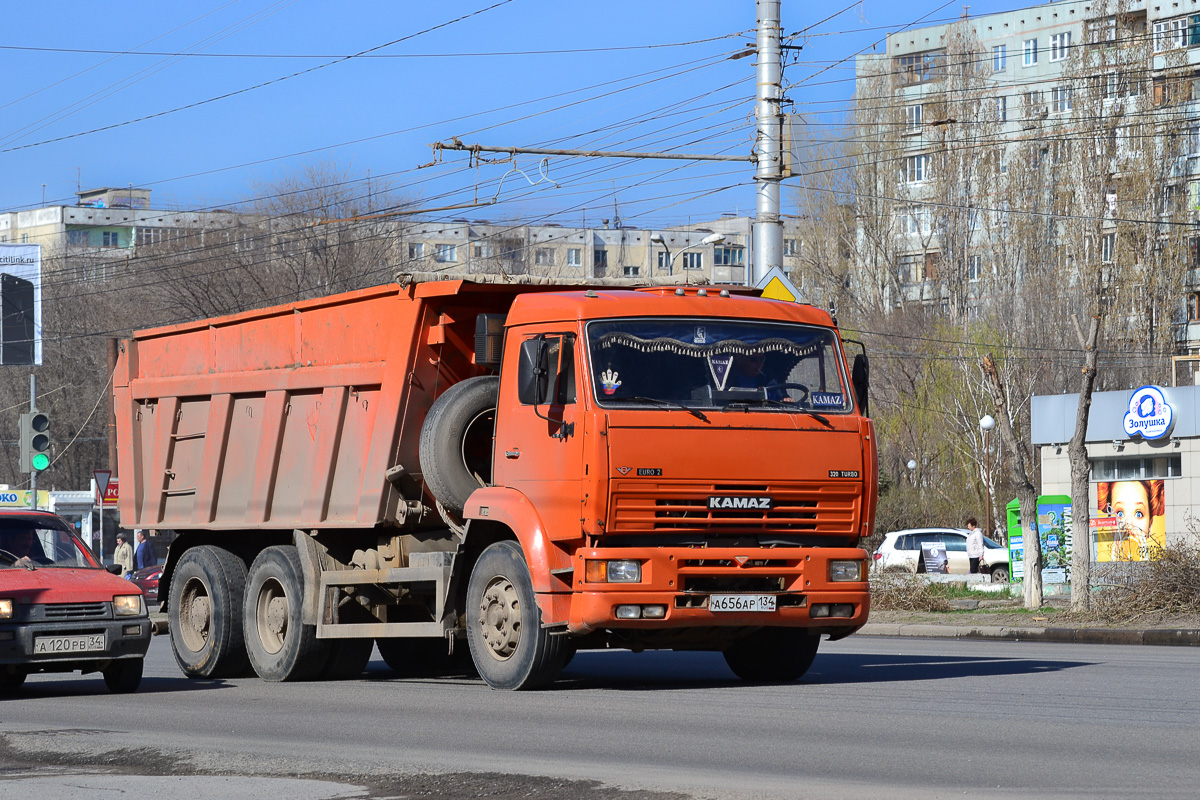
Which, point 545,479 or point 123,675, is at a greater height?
point 545,479

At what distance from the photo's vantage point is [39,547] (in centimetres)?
1436

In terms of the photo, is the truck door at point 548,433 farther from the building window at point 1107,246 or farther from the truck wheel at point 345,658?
the building window at point 1107,246

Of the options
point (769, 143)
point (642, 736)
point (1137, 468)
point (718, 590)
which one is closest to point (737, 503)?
point (718, 590)

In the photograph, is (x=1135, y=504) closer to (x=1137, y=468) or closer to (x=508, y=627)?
(x=1137, y=468)

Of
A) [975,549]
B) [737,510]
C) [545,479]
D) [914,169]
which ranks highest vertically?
[914,169]

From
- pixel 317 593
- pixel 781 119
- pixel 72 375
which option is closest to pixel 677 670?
pixel 317 593

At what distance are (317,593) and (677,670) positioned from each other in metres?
3.32

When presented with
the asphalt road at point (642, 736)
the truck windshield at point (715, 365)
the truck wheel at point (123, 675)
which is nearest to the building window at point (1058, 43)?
the asphalt road at point (642, 736)

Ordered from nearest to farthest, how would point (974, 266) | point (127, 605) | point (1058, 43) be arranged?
1. point (127, 605)
2. point (974, 266)
3. point (1058, 43)

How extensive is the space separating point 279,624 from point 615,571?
174 inches

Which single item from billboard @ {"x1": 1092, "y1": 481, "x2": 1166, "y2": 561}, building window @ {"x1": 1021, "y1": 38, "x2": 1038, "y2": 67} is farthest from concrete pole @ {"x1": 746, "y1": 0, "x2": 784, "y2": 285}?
building window @ {"x1": 1021, "y1": 38, "x2": 1038, "y2": 67}

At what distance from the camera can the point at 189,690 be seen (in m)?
14.6

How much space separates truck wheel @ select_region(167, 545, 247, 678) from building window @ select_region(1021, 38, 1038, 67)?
3220 inches

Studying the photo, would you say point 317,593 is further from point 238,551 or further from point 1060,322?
point 1060,322
